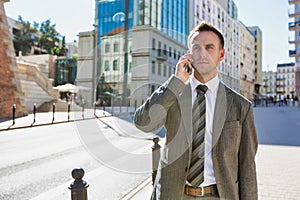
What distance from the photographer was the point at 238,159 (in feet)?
5.70

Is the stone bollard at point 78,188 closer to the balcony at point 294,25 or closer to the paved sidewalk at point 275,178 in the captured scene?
the paved sidewalk at point 275,178

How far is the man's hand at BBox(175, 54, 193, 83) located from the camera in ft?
5.28

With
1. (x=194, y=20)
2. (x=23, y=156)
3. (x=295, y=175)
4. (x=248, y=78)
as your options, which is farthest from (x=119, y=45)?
(x=248, y=78)

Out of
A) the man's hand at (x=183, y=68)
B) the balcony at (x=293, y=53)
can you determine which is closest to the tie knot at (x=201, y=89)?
the man's hand at (x=183, y=68)

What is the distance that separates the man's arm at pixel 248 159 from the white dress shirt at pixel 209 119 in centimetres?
22

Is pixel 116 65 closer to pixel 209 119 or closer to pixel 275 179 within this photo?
pixel 275 179

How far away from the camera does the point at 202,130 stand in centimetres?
165

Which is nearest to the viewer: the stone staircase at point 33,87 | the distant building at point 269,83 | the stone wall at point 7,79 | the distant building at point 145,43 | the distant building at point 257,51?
the distant building at point 145,43

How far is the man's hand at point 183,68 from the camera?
1.61 metres

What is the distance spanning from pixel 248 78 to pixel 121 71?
7669cm

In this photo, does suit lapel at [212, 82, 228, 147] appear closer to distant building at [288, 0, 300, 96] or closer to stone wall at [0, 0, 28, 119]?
stone wall at [0, 0, 28, 119]

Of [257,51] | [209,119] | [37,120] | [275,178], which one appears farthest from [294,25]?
[209,119]

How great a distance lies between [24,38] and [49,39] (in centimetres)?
476

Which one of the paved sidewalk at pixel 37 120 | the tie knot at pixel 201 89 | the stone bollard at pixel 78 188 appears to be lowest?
the paved sidewalk at pixel 37 120
